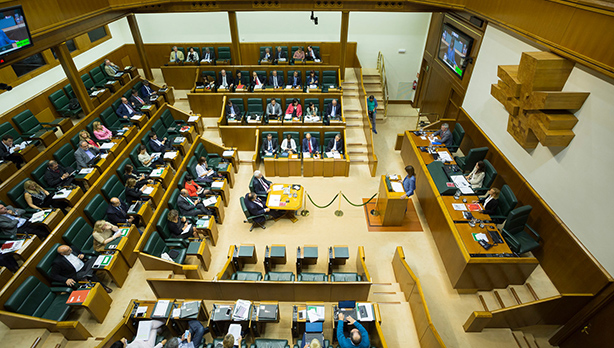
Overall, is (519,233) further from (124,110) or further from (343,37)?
(124,110)

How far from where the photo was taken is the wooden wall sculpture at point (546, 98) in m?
4.86

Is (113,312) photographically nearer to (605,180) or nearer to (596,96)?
(605,180)

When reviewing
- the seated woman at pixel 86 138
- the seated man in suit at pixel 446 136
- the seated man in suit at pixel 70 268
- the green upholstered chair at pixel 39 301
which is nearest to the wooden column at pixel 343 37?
the seated man in suit at pixel 446 136

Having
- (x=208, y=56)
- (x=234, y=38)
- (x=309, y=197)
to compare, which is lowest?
(x=309, y=197)

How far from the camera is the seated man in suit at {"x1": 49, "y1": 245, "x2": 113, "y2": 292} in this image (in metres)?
5.23

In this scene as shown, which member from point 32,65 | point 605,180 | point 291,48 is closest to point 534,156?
point 605,180

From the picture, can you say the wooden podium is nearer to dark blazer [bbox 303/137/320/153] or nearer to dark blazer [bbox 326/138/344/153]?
dark blazer [bbox 326/138/344/153]

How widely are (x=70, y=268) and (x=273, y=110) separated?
6366 millimetres

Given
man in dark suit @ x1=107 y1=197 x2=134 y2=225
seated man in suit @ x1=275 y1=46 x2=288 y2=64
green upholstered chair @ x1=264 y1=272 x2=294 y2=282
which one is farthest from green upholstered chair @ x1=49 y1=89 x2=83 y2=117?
green upholstered chair @ x1=264 y1=272 x2=294 y2=282

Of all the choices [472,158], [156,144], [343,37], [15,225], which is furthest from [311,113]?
[15,225]

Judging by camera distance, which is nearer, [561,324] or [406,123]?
[561,324]

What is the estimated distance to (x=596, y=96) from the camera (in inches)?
182

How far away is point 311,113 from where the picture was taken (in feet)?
31.8

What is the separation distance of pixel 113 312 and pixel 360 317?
438 centimetres
